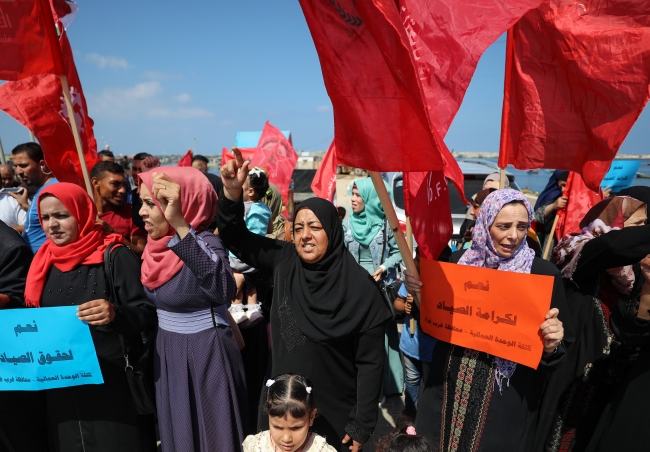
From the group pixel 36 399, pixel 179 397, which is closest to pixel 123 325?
pixel 179 397

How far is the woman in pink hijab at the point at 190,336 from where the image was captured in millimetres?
2188

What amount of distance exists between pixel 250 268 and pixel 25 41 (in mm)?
2241

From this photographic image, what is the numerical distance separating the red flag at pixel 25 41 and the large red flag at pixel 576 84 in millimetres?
3194

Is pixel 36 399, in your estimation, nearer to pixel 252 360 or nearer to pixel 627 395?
pixel 252 360

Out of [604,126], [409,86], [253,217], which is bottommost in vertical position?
[253,217]

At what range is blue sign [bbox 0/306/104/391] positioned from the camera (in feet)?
6.77

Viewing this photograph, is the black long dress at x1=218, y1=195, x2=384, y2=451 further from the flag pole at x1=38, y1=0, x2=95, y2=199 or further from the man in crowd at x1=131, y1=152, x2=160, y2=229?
the flag pole at x1=38, y1=0, x2=95, y2=199

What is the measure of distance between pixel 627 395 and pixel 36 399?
3309 millimetres

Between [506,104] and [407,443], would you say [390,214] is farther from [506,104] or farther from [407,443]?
[506,104]

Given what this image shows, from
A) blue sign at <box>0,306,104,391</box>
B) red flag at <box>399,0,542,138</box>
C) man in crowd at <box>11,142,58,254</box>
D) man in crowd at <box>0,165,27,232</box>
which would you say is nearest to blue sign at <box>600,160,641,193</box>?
red flag at <box>399,0,542,138</box>

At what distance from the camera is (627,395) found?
195cm

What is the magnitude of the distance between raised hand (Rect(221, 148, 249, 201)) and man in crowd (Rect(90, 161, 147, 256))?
4.57ft

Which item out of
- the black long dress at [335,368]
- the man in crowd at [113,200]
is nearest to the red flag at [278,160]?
the man in crowd at [113,200]

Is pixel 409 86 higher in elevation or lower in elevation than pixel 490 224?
higher
